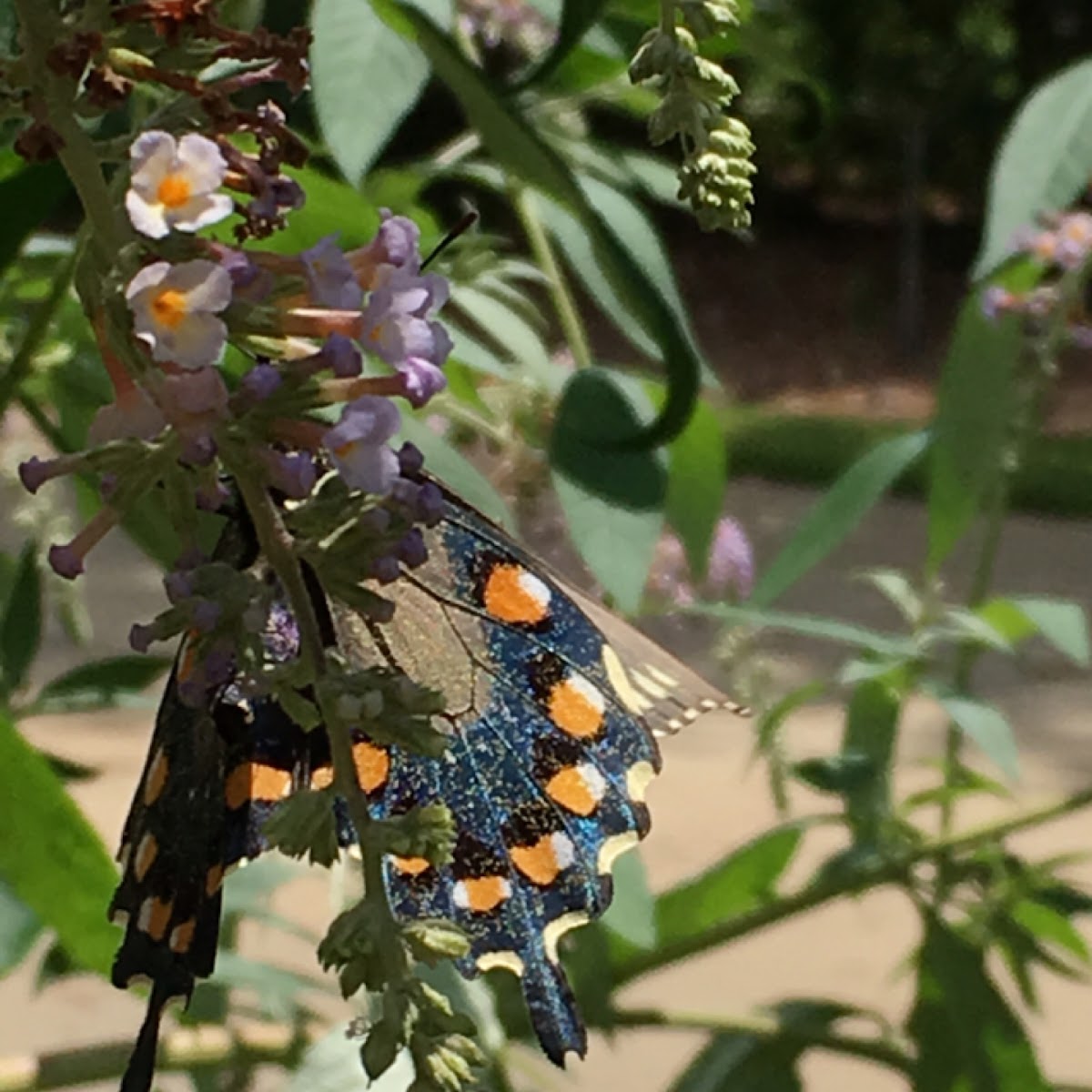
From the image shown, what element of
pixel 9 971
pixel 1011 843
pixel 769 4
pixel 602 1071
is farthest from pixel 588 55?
pixel 1011 843

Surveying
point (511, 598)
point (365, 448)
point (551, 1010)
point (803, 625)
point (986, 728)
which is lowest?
point (986, 728)

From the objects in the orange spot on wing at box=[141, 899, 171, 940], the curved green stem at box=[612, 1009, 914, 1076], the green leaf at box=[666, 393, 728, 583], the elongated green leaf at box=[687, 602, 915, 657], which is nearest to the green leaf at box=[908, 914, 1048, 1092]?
the curved green stem at box=[612, 1009, 914, 1076]

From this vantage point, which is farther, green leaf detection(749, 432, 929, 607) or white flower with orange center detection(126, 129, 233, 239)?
green leaf detection(749, 432, 929, 607)

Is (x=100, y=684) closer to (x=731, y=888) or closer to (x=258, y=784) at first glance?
(x=731, y=888)

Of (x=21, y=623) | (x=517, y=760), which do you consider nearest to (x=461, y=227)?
(x=517, y=760)

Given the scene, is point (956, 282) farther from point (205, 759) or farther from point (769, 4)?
point (205, 759)

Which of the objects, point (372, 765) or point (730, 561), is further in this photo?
point (730, 561)

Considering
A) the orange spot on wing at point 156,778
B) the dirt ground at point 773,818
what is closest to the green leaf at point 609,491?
the orange spot on wing at point 156,778

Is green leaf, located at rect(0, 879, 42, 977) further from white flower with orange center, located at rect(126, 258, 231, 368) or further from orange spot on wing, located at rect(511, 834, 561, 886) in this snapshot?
white flower with orange center, located at rect(126, 258, 231, 368)
